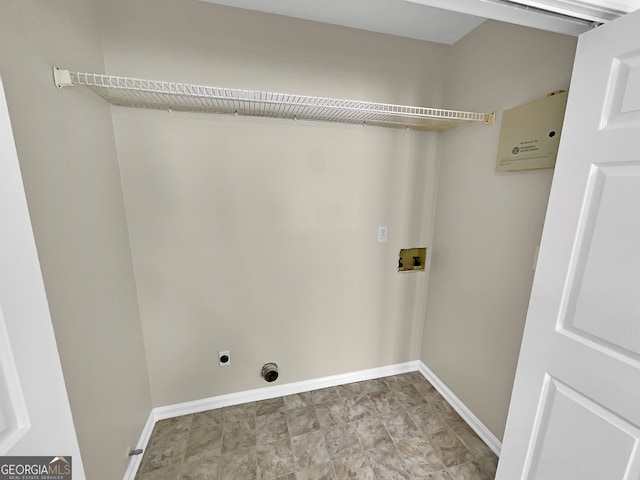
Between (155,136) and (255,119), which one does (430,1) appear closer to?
(255,119)

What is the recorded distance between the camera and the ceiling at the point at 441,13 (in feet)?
2.47

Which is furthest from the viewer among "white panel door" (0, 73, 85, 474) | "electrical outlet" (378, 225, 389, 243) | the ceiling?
"electrical outlet" (378, 225, 389, 243)

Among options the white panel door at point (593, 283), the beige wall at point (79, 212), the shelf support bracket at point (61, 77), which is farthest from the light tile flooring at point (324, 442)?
the shelf support bracket at point (61, 77)

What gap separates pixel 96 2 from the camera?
127 cm

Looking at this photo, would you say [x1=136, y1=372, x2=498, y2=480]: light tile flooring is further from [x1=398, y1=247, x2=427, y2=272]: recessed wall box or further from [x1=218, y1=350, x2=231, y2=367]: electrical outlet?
[x1=398, y1=247, x2=427, y2=272]: recessed wall box

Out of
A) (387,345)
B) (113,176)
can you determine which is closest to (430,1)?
(113,176)

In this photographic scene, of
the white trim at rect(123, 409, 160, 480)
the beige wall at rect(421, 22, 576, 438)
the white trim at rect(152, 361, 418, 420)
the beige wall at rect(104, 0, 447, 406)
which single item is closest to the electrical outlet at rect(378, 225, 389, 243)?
the beige wall at rect(104, 0, 447, 406)

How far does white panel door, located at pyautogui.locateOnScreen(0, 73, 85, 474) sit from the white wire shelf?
2.39 feet

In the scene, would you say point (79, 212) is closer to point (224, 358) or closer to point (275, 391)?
point (224, 358)

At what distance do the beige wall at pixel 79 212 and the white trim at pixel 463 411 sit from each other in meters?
2.06

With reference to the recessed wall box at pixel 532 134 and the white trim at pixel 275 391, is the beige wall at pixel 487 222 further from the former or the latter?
the white trim at pixel 275 391

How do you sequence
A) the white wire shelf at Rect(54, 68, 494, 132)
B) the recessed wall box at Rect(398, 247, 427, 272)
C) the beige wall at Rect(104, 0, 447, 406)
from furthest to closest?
the recessed wall box at Rect(398, 247, 427, 272) → the beige wall at Rect(104, 0, 447, 406) → the white wire shelf at Rect(54, 68, 494, 132)

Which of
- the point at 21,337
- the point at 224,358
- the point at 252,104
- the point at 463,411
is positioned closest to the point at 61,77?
the point at 252,104

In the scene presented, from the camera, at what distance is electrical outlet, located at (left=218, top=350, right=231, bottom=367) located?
1.79 m
